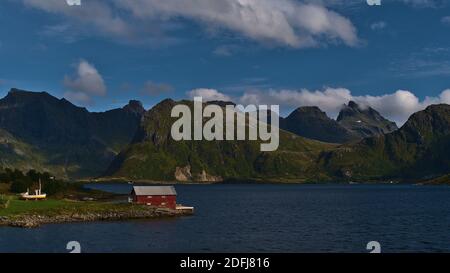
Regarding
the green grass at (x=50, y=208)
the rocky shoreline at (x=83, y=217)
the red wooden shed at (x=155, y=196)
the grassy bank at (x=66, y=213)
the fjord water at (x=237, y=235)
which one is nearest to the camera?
the fjord water at (x=237, y=235)

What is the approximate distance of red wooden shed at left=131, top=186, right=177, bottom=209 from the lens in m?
148

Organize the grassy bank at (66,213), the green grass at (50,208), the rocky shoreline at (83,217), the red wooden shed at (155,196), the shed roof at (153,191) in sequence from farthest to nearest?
the shed roof at (153,191)
the red wooden shed at (155,196)
the green grass at (50,208)
the grassy bank at (66,213)
the rocky shoreline at (83,217)

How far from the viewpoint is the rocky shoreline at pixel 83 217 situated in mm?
107394

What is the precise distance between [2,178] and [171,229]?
107 m

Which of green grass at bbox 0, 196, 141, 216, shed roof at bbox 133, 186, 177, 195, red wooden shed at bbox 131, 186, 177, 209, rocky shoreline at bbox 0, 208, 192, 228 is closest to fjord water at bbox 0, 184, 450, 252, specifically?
rocky shoreline at bbox 0, 208, 192, 228

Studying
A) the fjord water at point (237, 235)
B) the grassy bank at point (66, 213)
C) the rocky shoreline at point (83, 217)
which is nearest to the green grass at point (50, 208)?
the grassy bank at point (66, 213)

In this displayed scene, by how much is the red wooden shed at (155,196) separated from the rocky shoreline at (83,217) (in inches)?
223

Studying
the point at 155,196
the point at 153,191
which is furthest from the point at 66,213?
the point at 153,191

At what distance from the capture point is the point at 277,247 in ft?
272

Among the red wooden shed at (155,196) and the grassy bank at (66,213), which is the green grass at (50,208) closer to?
the grassy bank at (66,213)

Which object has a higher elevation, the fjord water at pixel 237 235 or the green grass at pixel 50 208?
the green grass at pixel 50 208
